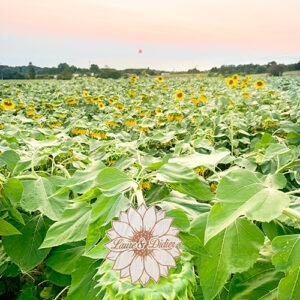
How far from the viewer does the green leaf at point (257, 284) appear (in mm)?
532

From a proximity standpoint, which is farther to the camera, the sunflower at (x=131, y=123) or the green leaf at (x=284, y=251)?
the sunflower at (x=131, y=123)

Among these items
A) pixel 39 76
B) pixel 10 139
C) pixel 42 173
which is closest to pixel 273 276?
pixel 42 173

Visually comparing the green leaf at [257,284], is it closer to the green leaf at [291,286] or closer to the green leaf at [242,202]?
the green leaf at [291,286]

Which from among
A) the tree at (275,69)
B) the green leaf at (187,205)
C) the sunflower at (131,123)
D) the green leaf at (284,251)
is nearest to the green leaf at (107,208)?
the green leaf at (187,205)

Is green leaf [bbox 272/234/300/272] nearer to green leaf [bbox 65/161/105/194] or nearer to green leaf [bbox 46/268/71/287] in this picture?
→ green leaf [bbox 65/161/105/194]

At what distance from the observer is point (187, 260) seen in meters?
0.42

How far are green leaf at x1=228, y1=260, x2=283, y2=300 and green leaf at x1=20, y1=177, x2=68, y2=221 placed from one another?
48 centimetres

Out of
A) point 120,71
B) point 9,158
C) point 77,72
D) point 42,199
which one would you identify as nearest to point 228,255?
point 42,199

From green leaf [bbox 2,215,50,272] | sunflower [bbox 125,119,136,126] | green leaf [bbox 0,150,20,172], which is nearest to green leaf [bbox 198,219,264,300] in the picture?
green leaf [bbox 2,215,50,272]

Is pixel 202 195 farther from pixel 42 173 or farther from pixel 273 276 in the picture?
pixel 42 173

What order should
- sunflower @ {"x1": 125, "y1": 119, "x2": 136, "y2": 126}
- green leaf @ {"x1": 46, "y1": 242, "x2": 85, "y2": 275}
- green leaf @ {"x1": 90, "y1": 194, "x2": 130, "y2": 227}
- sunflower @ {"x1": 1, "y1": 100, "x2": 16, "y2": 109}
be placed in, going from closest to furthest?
green leaf @ {"x1": 90, "y1": 194, "x2": 130, "y2": 227} → green leaf @ {"x1": 46, "y1": 242, "x2": 85, "y2": 275} → sunflower @ {"x1": 125, "y1": 119, "x2": 136, "y2": 126} → sunflower @ {"x1": 1, "y1": 100, "x2": 16, "y2": 109}

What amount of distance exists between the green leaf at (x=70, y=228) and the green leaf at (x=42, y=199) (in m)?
0.13

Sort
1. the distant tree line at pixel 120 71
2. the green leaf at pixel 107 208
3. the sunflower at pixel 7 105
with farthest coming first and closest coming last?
the distant tree line at pixel 120 71 → the sunflower at pixel 7 105 → the green leaf at pixel 107 208

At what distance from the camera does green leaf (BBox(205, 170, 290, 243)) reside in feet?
1.37
